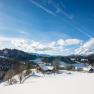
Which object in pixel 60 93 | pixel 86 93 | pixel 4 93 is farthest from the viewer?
pixel 4 93

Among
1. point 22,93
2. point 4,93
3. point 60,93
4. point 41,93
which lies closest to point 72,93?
point 60,93

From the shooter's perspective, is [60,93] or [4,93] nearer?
[60,93]

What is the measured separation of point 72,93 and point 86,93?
1.02 m

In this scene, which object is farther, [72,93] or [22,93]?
[22,93]

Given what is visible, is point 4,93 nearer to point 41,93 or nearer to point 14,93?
point 14,93

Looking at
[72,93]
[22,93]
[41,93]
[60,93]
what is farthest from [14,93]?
[72,93]

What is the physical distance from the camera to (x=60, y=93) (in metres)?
14.1

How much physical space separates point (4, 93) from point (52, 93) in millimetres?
3938

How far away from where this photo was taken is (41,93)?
1447cm

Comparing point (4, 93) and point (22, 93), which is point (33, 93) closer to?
point (22, 93)

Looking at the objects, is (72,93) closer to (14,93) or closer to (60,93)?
(60,93)

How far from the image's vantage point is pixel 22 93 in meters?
14.9

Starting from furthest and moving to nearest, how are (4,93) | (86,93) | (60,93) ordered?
(4,93)
(60,93)
(86,93)

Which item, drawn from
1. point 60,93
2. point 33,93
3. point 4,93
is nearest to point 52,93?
point 60,93
